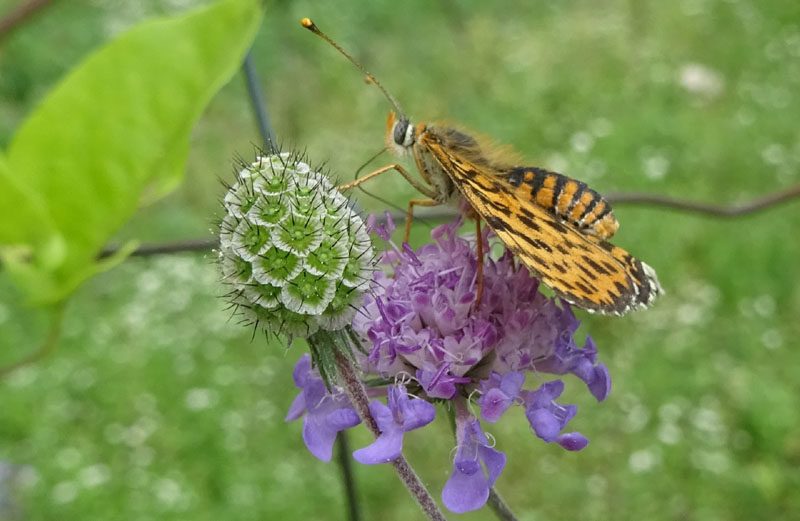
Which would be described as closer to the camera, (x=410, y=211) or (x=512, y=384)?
(x=512, y=384)

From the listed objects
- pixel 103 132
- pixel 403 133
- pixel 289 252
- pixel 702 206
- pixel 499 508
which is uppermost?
pixel 103 132

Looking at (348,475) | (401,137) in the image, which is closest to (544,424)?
(348,475)

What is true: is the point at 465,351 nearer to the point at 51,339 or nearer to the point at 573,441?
the point at 573,441

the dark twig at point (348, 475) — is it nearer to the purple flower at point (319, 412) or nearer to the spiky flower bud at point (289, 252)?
the purple flower at point (319, 412)

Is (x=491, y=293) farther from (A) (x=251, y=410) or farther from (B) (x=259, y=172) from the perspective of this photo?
(A) (x=251, y=410)

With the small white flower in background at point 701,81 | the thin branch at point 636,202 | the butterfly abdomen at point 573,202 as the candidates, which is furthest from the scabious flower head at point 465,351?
the small white flower in background at point 701,81

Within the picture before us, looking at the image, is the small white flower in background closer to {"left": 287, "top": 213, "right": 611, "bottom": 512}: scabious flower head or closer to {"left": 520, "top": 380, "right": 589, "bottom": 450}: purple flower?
{"left": 287, "top": 213, "right": 611, "bottom": 512}: scabious flower head

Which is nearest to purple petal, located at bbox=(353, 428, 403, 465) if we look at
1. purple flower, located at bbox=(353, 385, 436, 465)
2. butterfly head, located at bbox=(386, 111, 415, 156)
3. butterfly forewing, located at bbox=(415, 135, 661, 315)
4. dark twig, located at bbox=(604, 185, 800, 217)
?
purple flower, located at bbox=(353, 385, 436, 465)

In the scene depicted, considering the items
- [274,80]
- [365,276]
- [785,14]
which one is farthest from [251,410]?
[785,14]
